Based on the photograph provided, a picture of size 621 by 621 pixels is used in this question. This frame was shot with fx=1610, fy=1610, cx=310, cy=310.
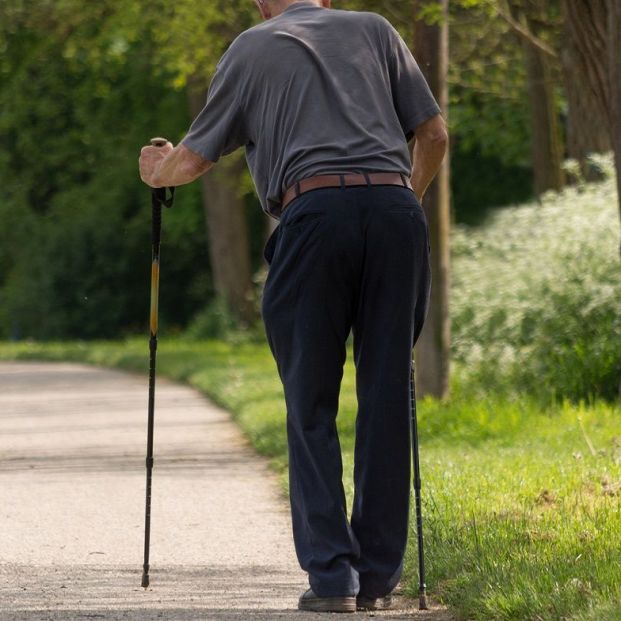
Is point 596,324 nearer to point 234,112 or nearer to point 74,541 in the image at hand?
point 74,541

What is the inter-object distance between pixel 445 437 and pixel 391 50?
5.26 meters

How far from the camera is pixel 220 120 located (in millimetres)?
5258

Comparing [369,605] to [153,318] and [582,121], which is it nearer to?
[153,318]

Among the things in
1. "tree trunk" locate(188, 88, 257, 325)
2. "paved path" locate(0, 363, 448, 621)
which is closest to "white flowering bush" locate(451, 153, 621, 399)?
"paved path" locate(0, 363, 448, 621)

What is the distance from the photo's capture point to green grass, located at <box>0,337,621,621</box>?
191 inches

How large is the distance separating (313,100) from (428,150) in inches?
20.9

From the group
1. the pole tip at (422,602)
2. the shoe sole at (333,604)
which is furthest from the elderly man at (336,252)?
the pole tip at (422,602)

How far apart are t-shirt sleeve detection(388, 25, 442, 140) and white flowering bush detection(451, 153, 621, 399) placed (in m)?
6.72

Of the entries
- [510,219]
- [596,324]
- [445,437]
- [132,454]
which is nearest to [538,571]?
[445,437]

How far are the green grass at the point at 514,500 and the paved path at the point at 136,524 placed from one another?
0.28 m

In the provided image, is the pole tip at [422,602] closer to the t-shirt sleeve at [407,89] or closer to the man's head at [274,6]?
the t-shirt sleeve at [407,89]

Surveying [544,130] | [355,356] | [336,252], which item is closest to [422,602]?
[355,356]

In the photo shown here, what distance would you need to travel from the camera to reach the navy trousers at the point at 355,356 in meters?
5.07

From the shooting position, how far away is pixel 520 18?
1817 centimetres
